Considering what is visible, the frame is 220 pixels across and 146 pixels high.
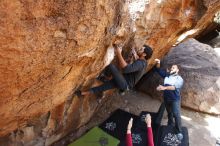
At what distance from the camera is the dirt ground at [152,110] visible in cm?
768

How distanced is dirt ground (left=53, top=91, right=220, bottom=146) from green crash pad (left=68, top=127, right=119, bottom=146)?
0.25 m

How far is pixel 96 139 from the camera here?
23.6 ft

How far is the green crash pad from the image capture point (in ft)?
23.1

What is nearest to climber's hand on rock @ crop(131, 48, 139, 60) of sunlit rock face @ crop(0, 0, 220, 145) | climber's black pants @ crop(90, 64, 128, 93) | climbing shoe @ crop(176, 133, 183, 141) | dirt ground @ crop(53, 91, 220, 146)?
sunlit rock face @ crop(0, 0, 220, 145)

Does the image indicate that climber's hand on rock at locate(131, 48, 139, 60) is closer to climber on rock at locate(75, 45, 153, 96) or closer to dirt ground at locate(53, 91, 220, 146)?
climber on rock at locate(75, 45, 153, 96)

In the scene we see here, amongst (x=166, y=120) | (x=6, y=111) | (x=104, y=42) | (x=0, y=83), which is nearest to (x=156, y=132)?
(x=166, y=120)

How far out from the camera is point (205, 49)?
1071cm

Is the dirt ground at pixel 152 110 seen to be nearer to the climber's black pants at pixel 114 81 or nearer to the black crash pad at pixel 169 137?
the black crash pad at pixel 169 137

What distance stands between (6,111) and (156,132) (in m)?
4.19

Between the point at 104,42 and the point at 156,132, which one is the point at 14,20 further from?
the point at 156,132

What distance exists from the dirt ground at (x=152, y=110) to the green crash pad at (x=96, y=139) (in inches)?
9.8

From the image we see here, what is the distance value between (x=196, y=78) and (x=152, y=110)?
6.03ft

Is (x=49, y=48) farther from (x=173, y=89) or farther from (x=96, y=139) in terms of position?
(x=96, y=139)

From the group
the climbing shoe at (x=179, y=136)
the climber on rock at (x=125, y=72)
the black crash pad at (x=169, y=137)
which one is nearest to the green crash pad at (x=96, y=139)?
the black crash pad at (x=169, y=137)
